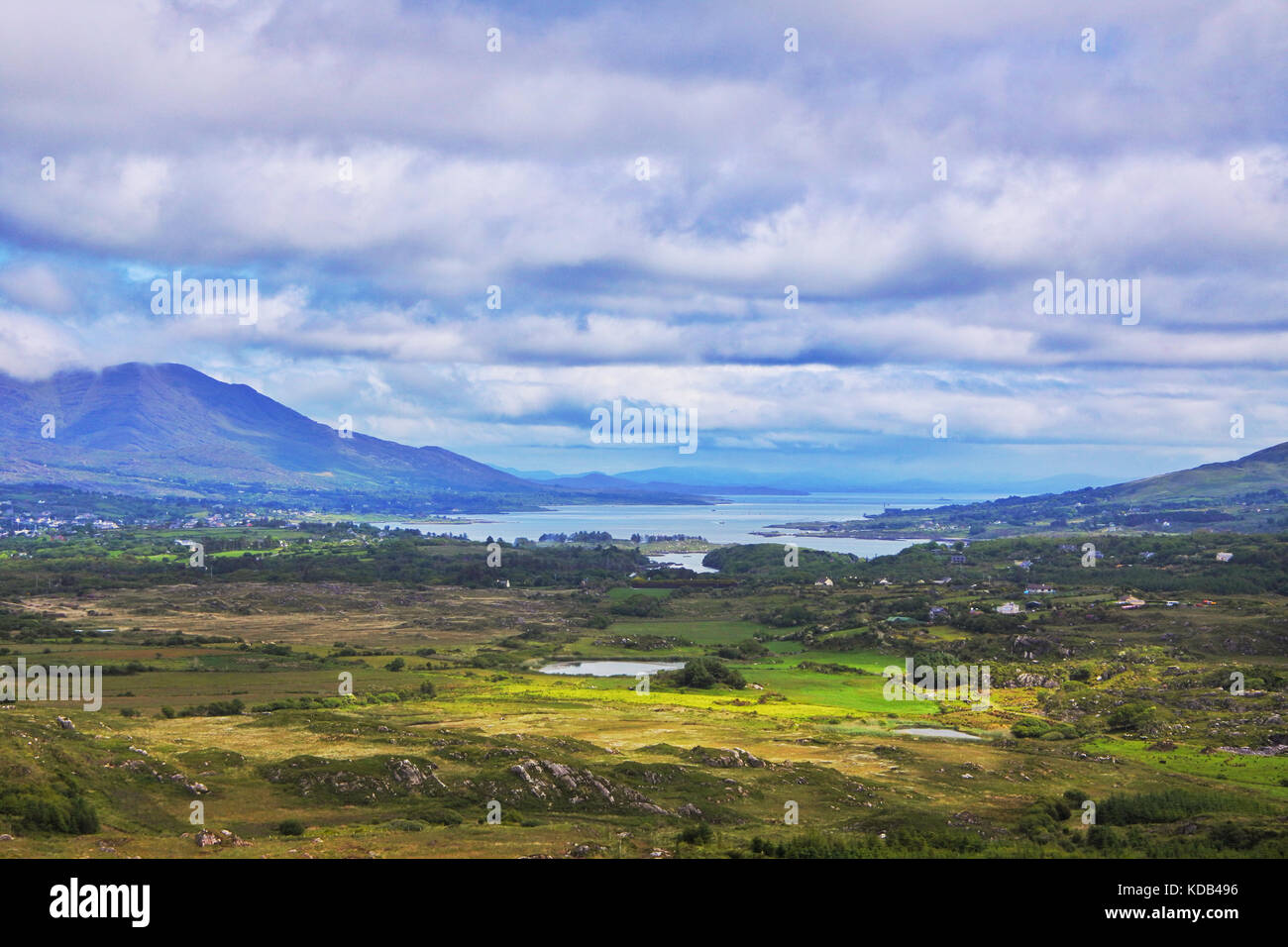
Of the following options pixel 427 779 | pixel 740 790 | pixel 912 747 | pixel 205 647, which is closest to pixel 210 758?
pixel 427 779

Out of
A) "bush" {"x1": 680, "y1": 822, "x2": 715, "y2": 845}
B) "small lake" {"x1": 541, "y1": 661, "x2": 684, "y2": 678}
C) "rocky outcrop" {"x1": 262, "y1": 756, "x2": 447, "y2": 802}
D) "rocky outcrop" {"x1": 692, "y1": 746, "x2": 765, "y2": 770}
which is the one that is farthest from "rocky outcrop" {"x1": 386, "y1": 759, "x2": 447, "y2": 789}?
"small lake" {"x1": 541, "y1": 661, "x2": 684, "y2": 678}

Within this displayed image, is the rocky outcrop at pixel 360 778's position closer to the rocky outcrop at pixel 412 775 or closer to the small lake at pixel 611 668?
the rocky outcrop at pixel 412 775

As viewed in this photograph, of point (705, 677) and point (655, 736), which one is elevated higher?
point (655, 736)

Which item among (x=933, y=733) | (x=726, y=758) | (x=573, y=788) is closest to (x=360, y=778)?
(x=573, y=788)

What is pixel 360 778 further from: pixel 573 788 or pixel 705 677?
pixel 705 677

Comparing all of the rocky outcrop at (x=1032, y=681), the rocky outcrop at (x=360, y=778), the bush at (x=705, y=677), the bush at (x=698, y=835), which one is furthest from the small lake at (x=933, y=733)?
the rocky outcrop at (x=360, y=778)

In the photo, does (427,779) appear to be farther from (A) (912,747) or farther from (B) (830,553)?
(B) (830,553)

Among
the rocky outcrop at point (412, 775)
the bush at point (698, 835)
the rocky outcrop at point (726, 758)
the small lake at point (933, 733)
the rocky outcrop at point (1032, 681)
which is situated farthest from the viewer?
the rocky outcrop at point (1032, 681)
